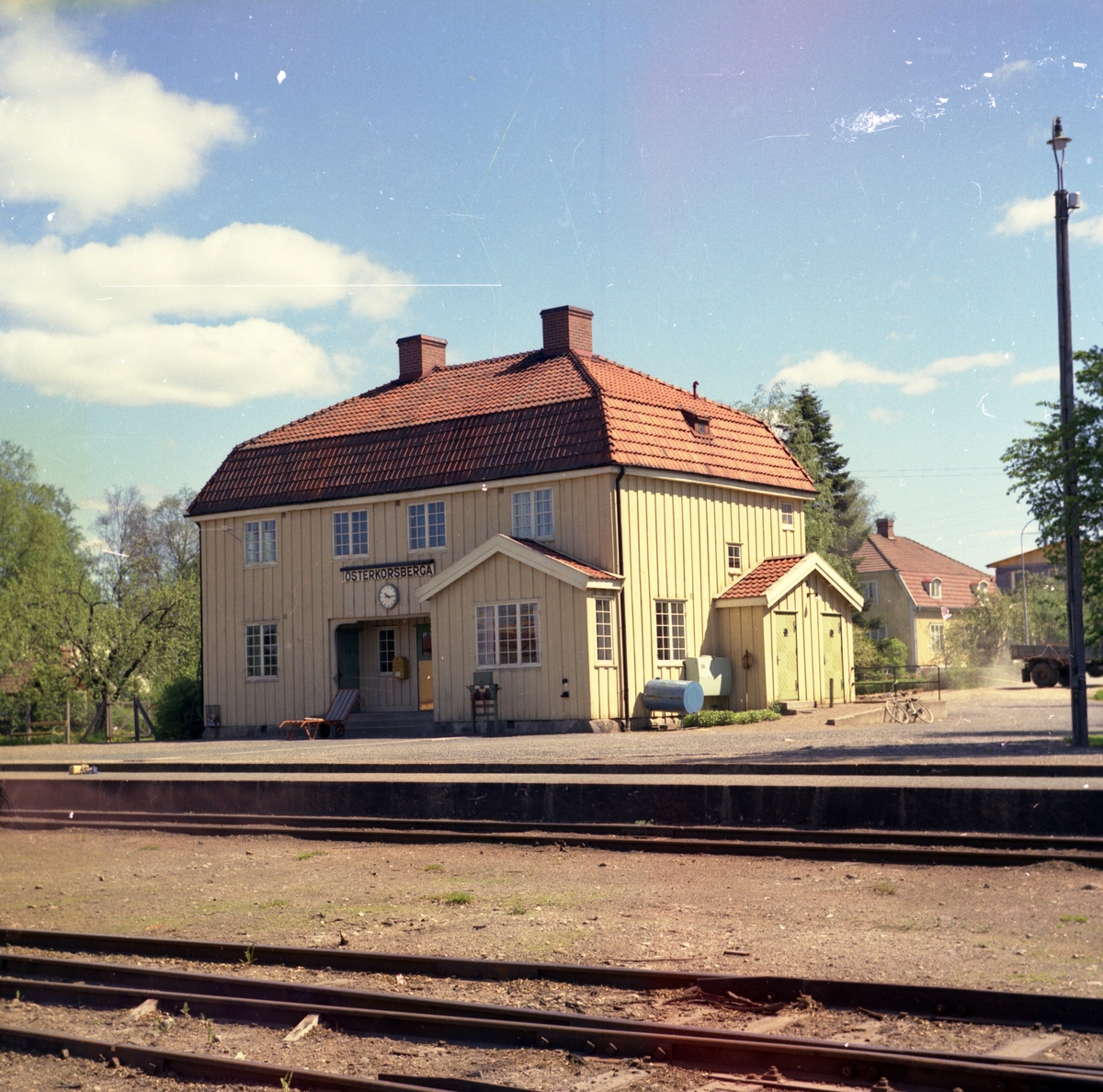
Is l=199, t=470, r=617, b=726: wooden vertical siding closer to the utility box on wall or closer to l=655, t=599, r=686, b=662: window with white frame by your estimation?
l=655, t=599, r=686, b=662: window with white frame

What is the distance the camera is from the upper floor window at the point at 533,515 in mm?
32188

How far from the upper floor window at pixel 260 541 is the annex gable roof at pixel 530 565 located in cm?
654

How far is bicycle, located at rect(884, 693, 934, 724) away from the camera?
30062 mm

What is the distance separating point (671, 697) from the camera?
30500mm

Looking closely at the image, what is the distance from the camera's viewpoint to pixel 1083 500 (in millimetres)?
19594

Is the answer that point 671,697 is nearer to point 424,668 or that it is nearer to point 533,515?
point 533,515

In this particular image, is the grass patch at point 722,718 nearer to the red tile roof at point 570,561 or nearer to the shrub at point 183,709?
the red tile roof at point 570,561

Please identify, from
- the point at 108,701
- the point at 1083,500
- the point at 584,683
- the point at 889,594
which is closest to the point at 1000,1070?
the point at 1083,500

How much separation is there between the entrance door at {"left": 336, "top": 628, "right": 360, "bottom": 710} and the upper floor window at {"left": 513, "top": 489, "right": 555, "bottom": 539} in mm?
6242

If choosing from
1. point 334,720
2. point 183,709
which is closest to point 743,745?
point 334,720

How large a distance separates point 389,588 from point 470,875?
21.9 metres

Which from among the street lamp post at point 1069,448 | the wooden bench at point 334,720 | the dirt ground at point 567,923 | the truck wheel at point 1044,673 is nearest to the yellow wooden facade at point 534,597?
the wooden bench at point 334,720

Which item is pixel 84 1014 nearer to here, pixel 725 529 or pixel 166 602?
pixel 725 529

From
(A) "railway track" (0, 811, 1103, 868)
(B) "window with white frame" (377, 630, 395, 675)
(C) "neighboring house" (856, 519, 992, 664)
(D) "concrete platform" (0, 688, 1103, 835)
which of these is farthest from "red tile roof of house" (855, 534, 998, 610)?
(A) "railway track" (0, 811, 1103, 868)
